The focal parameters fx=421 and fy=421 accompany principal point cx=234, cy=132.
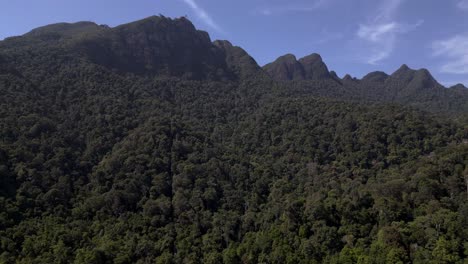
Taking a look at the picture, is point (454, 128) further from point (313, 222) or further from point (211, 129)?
point (211, 129)

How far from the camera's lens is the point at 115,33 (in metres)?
126

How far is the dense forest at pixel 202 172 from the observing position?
Answer: 44.5 meters

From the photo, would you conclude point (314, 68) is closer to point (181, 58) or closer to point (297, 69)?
point (297, 69)

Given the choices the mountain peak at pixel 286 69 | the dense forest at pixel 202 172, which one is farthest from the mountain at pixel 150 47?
the mountain peak at pixel 286 69

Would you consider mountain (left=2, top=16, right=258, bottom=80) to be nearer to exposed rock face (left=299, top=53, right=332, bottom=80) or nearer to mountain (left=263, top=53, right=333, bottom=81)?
mountain (left=263, top=53, right=333, bottom=81)

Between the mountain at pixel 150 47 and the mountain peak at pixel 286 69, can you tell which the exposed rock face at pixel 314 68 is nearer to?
the mountain peak at pixel 286 69

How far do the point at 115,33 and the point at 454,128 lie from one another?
3754 inches

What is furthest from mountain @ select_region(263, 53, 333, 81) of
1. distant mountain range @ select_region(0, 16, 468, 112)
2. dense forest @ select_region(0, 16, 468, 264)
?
dense forest @ select_region(0, 16, 468, 264)

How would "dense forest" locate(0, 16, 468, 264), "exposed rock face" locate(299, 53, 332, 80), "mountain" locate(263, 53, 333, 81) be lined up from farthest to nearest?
"exposed rock face" locate(299, 53, 332, 80), "mountain" locate(263, 53, 333, 81), "dense forest" locate(0, 16, 468, 264)

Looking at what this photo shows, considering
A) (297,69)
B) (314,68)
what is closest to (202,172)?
(297,69)

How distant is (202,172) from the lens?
6481 cm

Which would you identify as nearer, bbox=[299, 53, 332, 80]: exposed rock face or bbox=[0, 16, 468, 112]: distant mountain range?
bbox=[0, 16, 468, 112]: distant mountain range

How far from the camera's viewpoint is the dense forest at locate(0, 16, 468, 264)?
4450 cm

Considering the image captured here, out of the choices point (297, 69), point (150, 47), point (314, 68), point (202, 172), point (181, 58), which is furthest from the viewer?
point (314, 68)
